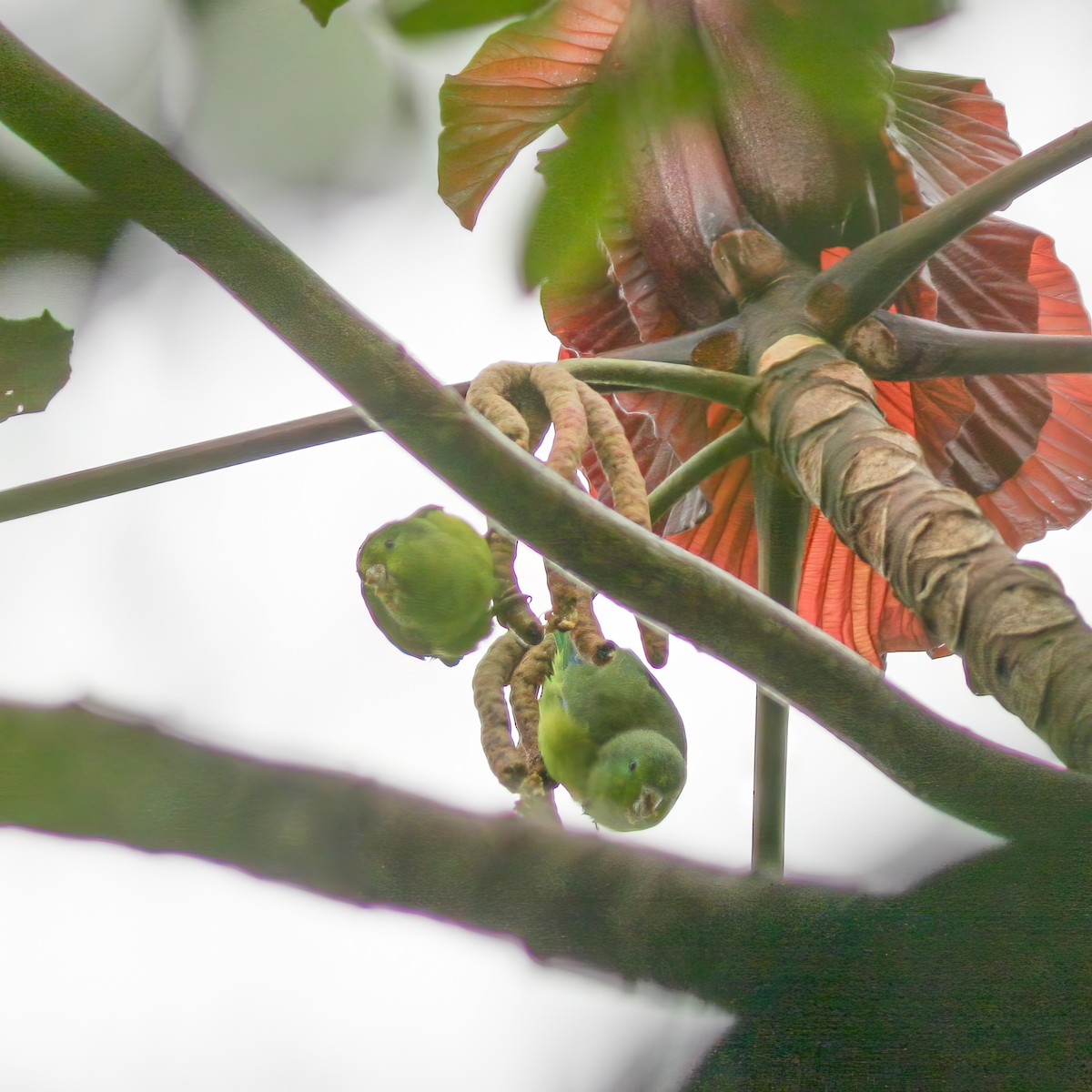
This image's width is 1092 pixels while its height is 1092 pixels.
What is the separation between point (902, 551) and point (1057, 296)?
1.02m

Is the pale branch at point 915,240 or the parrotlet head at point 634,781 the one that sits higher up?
the pale branch at point 915,240

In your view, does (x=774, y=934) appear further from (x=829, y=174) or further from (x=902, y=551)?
(x=829, y=174)

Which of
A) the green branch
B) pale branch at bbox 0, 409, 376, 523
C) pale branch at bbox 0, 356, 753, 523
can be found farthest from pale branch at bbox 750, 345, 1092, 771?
pale branch at bbox 0, 409, 376, 523

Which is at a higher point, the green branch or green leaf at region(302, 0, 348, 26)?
green leaf at region(302, 0, 348, 26)

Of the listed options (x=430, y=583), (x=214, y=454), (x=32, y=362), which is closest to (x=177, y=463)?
(x=214, y=454)

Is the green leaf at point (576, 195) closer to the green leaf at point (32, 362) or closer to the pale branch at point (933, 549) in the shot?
the pale branch at point (933, 549)

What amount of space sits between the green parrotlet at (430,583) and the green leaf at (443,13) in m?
0.44

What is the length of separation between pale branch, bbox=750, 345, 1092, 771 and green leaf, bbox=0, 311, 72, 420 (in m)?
0.71

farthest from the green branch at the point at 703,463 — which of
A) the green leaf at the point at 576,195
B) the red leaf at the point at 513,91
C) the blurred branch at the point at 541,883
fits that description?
the blurred branch at the point at 541,883

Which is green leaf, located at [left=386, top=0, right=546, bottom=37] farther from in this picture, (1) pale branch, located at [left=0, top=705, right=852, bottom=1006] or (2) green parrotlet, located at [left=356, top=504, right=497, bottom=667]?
(1) pale branch, located at [left=0, top=705, right=852, bottom=1006]

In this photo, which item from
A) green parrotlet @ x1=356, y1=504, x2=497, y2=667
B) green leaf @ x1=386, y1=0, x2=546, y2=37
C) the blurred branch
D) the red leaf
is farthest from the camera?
the red leaf

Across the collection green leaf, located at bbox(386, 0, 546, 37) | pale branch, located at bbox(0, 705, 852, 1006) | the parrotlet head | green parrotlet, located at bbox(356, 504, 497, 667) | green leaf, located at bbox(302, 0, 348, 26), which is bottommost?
pale branch, located at bbox(0, 705, 852, 1006)

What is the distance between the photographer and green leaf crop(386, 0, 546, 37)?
953 mm

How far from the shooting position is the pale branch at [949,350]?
41.3 inches
